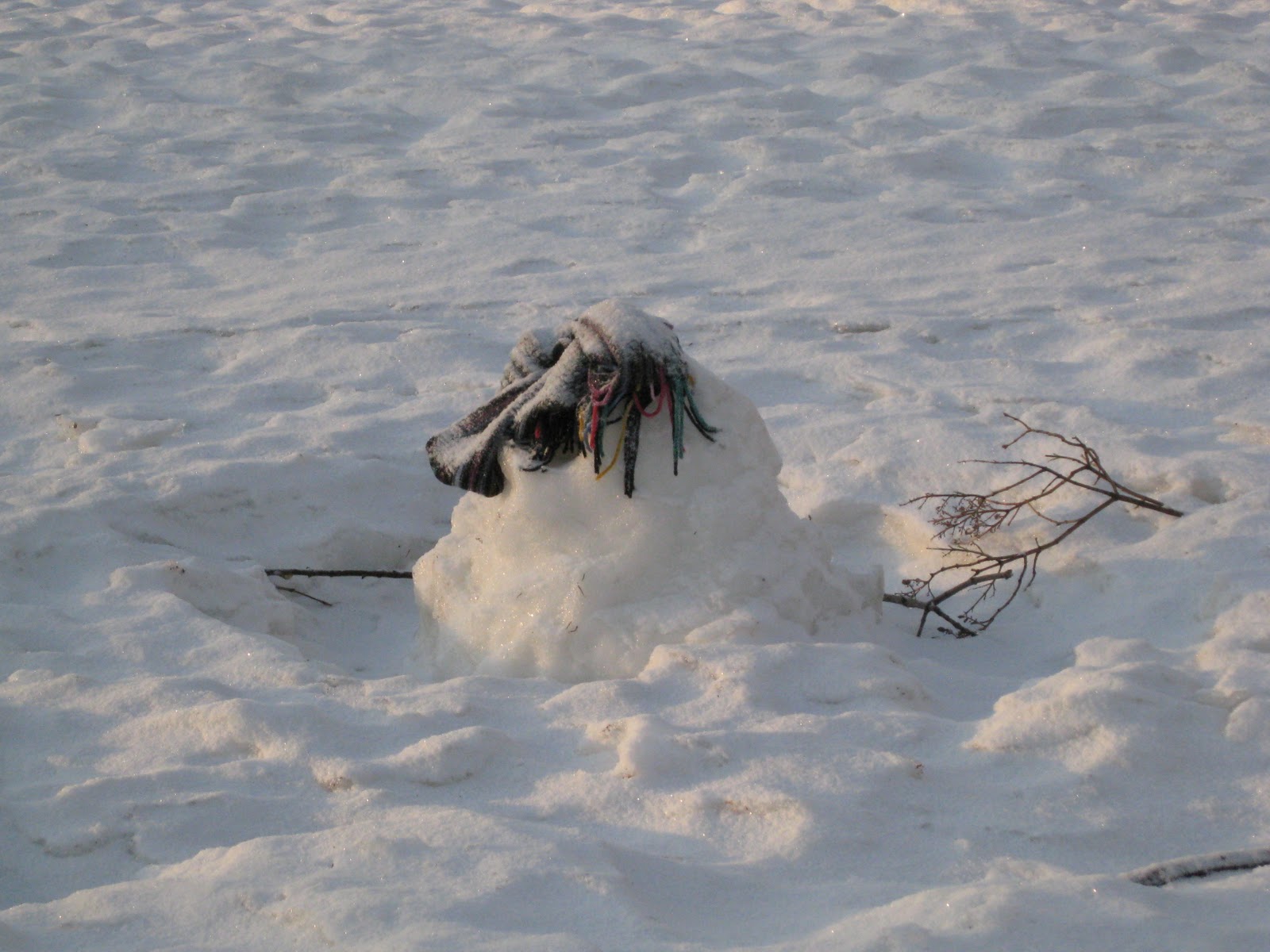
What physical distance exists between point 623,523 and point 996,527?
1.06 m

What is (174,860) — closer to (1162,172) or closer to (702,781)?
(702,781)

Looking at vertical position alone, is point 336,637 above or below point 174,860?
below

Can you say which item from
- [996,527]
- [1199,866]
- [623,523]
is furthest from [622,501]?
[1199,866]

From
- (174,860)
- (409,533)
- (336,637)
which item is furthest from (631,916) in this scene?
(409,533)

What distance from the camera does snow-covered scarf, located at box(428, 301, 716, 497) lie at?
2543 mm

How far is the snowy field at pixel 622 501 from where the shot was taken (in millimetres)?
1826

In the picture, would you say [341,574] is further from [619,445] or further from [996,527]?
[996,527]

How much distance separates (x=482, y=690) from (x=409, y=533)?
1.00m

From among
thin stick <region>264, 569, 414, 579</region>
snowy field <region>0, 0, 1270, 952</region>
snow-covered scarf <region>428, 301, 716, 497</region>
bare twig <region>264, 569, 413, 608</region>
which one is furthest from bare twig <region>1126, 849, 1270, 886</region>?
bare twig <region>264, 569, 413, 608</region>

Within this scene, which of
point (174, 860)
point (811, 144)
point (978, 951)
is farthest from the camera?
point (811, 144)

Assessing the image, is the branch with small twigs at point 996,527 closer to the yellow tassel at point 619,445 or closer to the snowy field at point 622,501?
the snowy field at point 622,501

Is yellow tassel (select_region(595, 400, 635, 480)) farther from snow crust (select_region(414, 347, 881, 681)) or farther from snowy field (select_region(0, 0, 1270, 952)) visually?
snowy field (select_region(0, 0, 1270, 952))

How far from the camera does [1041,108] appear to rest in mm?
6492

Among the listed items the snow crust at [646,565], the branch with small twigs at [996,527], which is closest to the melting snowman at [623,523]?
the snow crust at [646,565]
